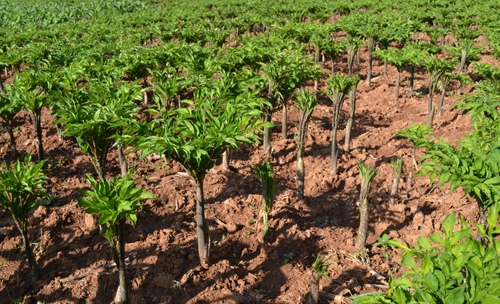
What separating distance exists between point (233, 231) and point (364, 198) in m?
2.34

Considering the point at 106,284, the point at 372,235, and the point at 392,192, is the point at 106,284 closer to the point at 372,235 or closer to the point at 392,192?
the point at 372,235

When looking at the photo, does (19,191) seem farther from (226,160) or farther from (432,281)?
(432,281)

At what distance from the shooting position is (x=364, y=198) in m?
5.96

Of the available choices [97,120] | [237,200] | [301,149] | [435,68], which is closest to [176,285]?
[237,200]

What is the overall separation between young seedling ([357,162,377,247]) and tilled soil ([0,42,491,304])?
23cm

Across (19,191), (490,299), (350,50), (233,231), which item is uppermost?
(350,50)

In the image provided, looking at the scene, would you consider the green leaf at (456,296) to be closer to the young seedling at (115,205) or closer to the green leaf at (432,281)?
the green leaf at (432,281)

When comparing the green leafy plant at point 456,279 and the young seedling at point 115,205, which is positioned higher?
the green leafy plant at point 456,279

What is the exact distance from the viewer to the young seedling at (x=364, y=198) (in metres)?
5.82

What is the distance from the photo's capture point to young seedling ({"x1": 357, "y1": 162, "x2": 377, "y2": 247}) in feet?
19.1

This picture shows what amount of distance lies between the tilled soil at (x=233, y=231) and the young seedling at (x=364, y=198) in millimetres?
227

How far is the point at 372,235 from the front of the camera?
6.53 meters

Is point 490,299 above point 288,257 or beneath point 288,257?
above

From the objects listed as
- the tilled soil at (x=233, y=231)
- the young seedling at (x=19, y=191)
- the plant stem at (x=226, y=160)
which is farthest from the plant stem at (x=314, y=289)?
the plant stem at (x=226, y=160)
